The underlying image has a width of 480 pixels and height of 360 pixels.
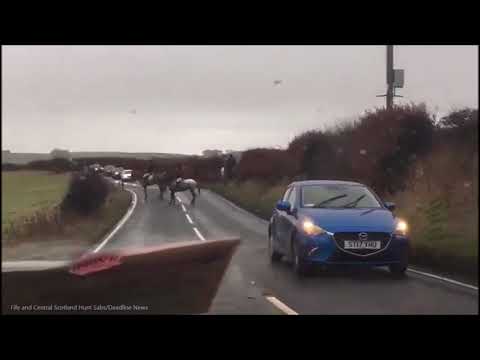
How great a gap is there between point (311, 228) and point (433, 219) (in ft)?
6.13

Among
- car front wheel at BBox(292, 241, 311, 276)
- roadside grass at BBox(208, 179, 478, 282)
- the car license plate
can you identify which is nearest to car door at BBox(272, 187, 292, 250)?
roadside grass at BBox(208, 179, 478, 282)

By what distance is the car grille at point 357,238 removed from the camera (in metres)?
7.35

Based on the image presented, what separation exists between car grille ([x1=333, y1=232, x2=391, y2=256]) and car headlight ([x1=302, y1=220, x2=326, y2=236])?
0.26 m

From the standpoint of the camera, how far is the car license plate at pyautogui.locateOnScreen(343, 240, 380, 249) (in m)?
7.36

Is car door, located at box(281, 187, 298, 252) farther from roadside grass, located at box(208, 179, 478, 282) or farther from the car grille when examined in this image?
the car grille

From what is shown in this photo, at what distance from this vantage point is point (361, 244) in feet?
24.3

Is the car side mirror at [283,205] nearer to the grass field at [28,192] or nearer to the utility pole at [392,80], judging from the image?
the utility pole at [392,80]

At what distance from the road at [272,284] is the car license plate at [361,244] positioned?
40 cm

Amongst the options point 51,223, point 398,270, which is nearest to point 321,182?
point 398,270
